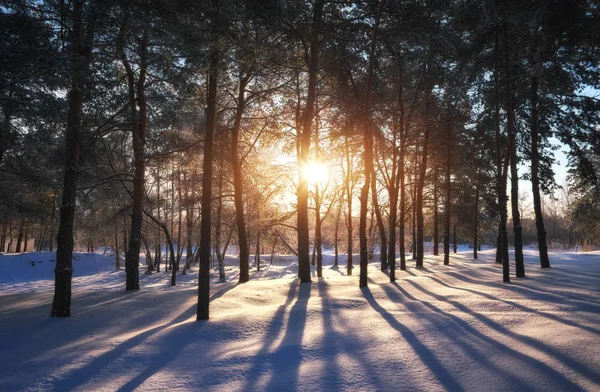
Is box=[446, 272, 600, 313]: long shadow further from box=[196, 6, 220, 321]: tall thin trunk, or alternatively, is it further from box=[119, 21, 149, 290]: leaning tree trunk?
box=[119, 21, 149, 290]: leaning tree trunk

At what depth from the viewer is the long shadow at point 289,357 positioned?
13.4ft

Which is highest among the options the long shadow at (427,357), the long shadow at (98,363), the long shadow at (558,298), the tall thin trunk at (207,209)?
the tall thin trunk at (207,209)

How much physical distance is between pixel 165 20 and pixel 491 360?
7972 mm

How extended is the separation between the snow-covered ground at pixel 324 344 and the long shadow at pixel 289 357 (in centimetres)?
2

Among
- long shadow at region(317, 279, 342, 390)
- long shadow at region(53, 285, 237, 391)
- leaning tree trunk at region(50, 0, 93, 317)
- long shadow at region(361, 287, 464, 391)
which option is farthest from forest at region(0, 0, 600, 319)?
long shadow at region(361, 287, 464, 391)

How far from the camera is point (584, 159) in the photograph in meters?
14.0

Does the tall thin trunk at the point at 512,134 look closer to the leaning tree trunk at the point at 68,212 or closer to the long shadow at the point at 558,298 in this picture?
the long shadow at the point at 558,298

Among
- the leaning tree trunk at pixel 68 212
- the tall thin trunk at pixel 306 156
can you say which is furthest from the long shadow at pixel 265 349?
the leaning tree trunk at pixel 68 212

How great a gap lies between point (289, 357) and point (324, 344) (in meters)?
0.68

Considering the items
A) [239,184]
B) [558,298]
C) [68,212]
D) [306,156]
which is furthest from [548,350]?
[239,184]

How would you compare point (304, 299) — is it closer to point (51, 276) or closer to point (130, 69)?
point (130, 69)

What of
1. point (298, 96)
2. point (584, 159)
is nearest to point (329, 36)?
point (298, 96)

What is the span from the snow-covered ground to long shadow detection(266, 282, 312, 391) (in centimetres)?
2

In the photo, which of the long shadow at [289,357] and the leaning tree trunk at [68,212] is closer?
the long shadow at [289,357]
